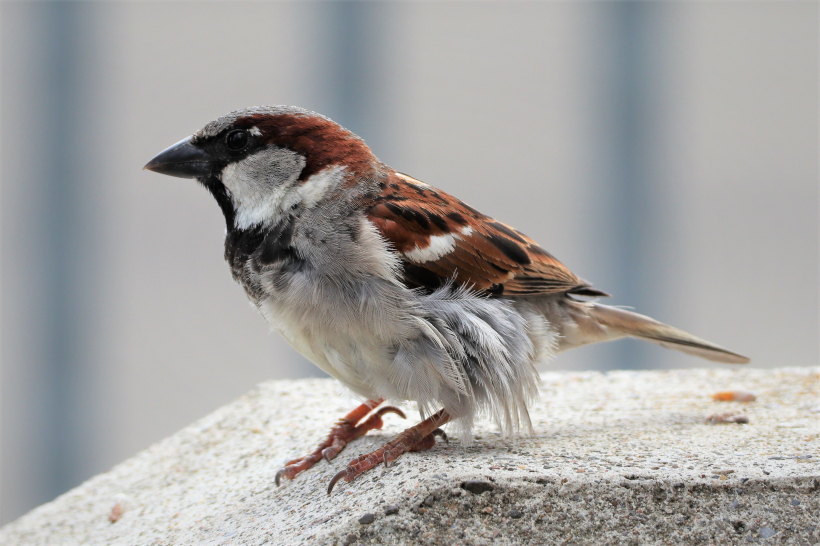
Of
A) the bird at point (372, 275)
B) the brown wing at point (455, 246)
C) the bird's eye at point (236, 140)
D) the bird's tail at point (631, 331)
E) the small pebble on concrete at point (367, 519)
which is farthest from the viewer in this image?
the bird's tail at point (631, 331)

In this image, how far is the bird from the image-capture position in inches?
81.6

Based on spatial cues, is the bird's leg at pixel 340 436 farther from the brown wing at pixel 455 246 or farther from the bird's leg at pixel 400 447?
the brown wing at pixel 455 246

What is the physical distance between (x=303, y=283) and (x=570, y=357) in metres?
4.39

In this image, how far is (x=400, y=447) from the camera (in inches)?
83.9

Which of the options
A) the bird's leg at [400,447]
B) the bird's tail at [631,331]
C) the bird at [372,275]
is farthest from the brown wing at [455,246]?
the bird's leg at [400,447]

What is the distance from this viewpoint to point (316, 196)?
222 cm

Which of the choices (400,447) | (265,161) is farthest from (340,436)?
(265,161)

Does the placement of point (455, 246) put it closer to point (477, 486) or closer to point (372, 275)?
point (372, 275)

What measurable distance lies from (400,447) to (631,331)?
109cm

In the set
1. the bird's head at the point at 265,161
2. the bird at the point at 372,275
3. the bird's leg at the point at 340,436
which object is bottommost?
the bird's leg at the point at 340,436

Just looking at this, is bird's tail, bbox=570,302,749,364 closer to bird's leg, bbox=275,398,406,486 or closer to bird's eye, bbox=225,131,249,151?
bird's leg, bbox=275,398,406,486

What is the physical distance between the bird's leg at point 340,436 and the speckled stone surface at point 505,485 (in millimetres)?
36

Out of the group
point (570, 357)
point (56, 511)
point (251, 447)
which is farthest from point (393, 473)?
point (570, 357)

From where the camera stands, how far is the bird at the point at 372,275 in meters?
2.07
